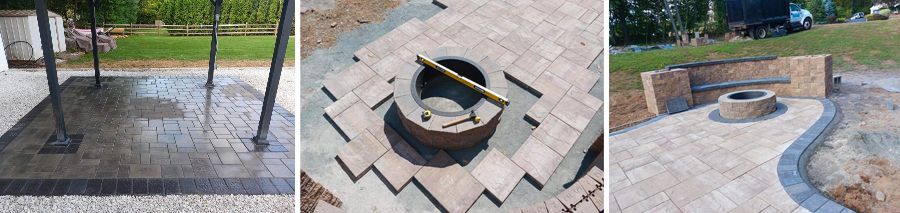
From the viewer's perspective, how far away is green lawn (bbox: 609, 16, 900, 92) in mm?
7191

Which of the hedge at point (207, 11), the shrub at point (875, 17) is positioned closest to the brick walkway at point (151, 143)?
the shrub at point (875, 17)

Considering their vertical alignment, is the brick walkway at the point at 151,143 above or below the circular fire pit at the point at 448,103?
below

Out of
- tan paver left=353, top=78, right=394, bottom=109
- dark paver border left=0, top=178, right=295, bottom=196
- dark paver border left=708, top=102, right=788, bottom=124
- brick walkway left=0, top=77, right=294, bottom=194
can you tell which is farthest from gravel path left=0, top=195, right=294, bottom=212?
dark paver border left=708, top=102, right=788, bottom=124

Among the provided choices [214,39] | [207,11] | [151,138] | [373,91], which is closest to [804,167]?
[373,91]

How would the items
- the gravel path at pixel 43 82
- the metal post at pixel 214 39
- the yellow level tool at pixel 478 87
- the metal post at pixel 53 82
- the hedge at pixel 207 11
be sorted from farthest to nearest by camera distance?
the hedge at pixel 207 11, the metal post at pixel 214 39, the gravel path at pixel 43 82, the metal post at pixel 53 82, the yellow level tool at pixel 478 87

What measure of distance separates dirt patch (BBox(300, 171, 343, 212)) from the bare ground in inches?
201

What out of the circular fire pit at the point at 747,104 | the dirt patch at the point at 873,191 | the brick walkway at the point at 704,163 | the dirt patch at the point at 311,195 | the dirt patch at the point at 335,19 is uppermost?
the dirt patch at the point at 335,19

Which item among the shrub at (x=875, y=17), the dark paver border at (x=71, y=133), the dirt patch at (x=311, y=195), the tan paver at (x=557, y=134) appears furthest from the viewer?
the shrub at (x=875, y=17)

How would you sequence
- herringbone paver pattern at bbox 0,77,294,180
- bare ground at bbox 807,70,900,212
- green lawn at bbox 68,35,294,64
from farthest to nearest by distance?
green lawn at bbox 68,35,294,64 < herringbone paver pattern at bbox 0,77,294,180 < bare ground at bbox 807,70,900,212

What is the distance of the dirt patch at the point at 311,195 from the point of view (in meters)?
3.45

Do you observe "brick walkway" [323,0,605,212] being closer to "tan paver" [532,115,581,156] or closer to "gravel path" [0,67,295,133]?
"tan paver" [532,115,581,156]

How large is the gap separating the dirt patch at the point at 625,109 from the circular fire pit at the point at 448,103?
9.55ft

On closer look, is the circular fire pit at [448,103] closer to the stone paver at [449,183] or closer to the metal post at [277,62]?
the stone paver at [449,183]

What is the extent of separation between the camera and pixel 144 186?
16.9 ft
